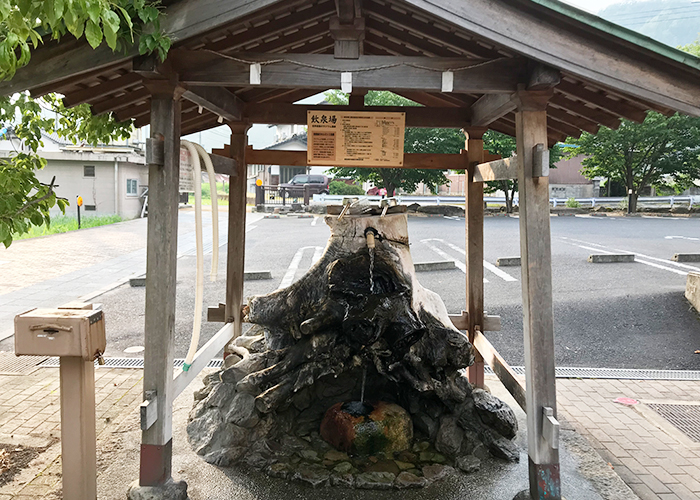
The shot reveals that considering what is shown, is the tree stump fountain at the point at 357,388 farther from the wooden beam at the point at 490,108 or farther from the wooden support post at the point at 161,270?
the wooden beam at the point at 490,108

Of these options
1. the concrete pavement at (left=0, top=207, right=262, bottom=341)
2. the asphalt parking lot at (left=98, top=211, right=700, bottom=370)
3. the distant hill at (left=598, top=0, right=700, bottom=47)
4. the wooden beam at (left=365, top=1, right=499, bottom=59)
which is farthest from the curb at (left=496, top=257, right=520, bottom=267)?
the distant hill at (left=598, top=0, right=700, bottom=47)

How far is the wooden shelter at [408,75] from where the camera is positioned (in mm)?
3229

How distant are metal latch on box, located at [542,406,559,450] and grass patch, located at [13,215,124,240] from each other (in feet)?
63.7

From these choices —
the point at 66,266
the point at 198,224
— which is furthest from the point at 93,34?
the point at 66,266

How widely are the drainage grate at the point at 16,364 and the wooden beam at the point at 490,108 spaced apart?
5808mm

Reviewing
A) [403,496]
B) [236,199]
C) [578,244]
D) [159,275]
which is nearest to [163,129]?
[159,275]

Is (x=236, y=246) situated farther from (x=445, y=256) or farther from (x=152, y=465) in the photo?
(x=445, y=256)

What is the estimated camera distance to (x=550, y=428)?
3.53 meters

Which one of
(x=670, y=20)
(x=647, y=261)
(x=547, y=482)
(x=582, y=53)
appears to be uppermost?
(x=670, y=20)

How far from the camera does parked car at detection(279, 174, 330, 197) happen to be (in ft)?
111

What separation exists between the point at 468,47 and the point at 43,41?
279cm

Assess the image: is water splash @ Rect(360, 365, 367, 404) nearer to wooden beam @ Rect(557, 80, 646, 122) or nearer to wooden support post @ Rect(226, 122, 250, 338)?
wooden support post @ Rect(226, 122, 250, 338)

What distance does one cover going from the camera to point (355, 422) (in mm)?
4227

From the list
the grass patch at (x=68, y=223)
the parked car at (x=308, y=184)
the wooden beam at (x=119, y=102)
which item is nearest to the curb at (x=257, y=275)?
the wooden beam at (x=119, y=102)
